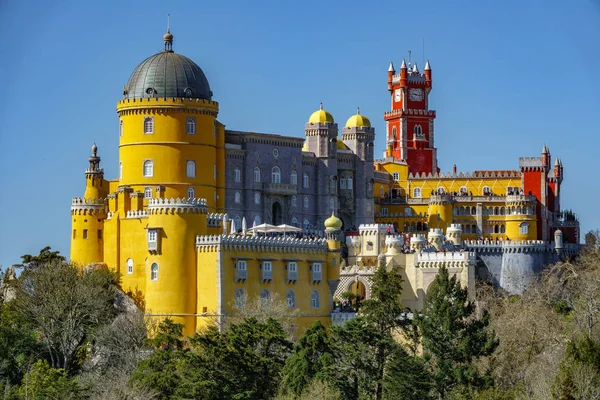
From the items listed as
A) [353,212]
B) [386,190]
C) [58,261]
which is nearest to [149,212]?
[58,261]

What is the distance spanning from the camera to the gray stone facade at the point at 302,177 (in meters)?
118

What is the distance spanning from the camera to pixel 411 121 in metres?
149

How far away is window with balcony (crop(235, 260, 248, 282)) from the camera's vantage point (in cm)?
9838

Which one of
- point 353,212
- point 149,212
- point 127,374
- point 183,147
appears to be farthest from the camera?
point 353,212

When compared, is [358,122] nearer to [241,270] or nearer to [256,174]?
[256,174]

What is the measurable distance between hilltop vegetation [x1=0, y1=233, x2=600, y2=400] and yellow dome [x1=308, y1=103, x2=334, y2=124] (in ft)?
101

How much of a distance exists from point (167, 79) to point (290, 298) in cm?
1748

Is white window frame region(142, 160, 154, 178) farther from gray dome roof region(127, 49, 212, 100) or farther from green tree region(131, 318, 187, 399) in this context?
green tree region(131, 318, 187, 399)

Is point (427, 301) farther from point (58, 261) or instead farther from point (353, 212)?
point (353, 212)

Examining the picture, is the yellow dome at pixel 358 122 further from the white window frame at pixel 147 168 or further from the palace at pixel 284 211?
the white window frame at pixel 147 168

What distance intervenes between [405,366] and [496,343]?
577cm

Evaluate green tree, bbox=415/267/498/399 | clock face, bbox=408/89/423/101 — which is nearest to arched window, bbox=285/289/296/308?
green tree, bbox=415/267/498/399

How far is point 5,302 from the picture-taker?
10238 cm

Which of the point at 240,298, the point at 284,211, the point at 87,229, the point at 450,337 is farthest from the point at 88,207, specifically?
the point at 450,337
